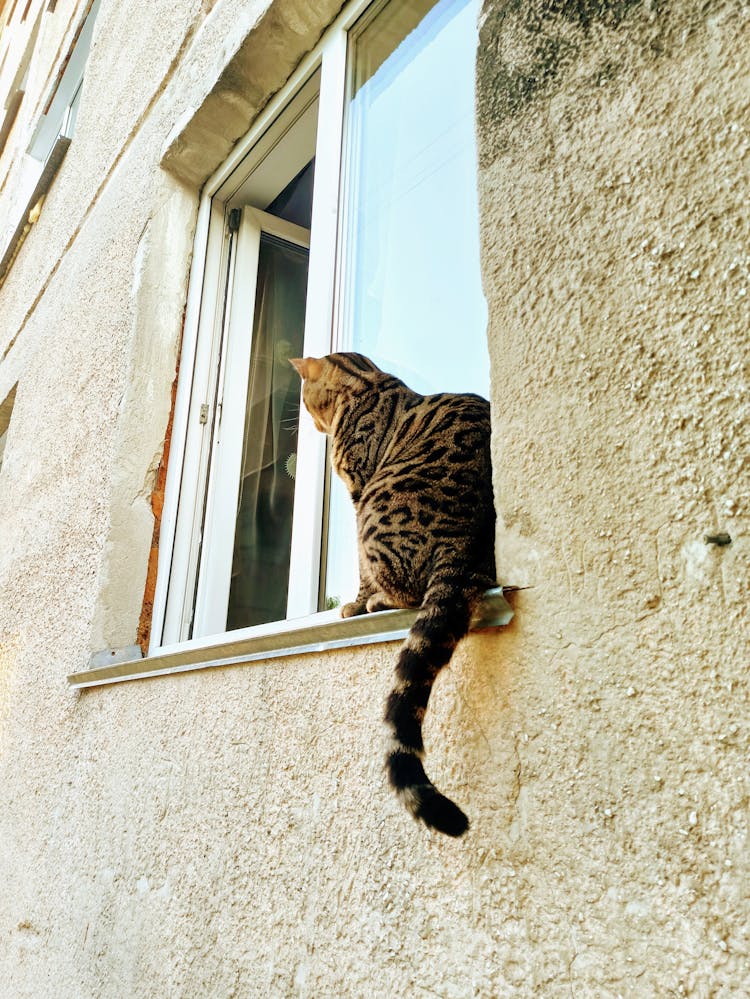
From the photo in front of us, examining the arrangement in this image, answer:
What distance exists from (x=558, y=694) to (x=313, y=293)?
1505 mm

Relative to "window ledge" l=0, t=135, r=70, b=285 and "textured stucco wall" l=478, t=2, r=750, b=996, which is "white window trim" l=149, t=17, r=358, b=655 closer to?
"textured stucco wall" l=478, t=2, r=750, b=996

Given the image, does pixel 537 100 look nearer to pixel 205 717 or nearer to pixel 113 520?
pixel 205 717

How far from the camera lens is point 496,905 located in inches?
37.9

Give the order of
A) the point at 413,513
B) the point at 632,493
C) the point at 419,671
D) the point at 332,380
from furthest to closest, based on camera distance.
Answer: the point at 332,380
the point at 413,513
the point at 419,671
the point at 632,493

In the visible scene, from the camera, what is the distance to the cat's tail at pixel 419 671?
0.96 m

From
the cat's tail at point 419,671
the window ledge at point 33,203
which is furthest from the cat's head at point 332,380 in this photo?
the window ledge at point 33,203

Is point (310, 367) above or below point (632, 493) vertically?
above

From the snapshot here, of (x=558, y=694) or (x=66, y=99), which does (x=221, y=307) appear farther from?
(x=66, y=99)

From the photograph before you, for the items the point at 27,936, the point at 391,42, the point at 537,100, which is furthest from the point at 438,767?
the point at 391,42

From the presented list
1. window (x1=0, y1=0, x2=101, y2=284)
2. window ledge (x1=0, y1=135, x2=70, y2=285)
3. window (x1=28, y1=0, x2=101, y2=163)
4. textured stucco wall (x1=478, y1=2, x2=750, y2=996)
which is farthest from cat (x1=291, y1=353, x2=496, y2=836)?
window (x1=28, y1=0, x2=101, y2=163)

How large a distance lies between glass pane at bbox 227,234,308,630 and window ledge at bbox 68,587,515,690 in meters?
0.36

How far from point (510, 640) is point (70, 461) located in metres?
2.47

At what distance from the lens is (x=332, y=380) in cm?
186

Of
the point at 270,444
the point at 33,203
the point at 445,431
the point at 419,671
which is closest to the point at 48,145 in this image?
the point at 33,203
